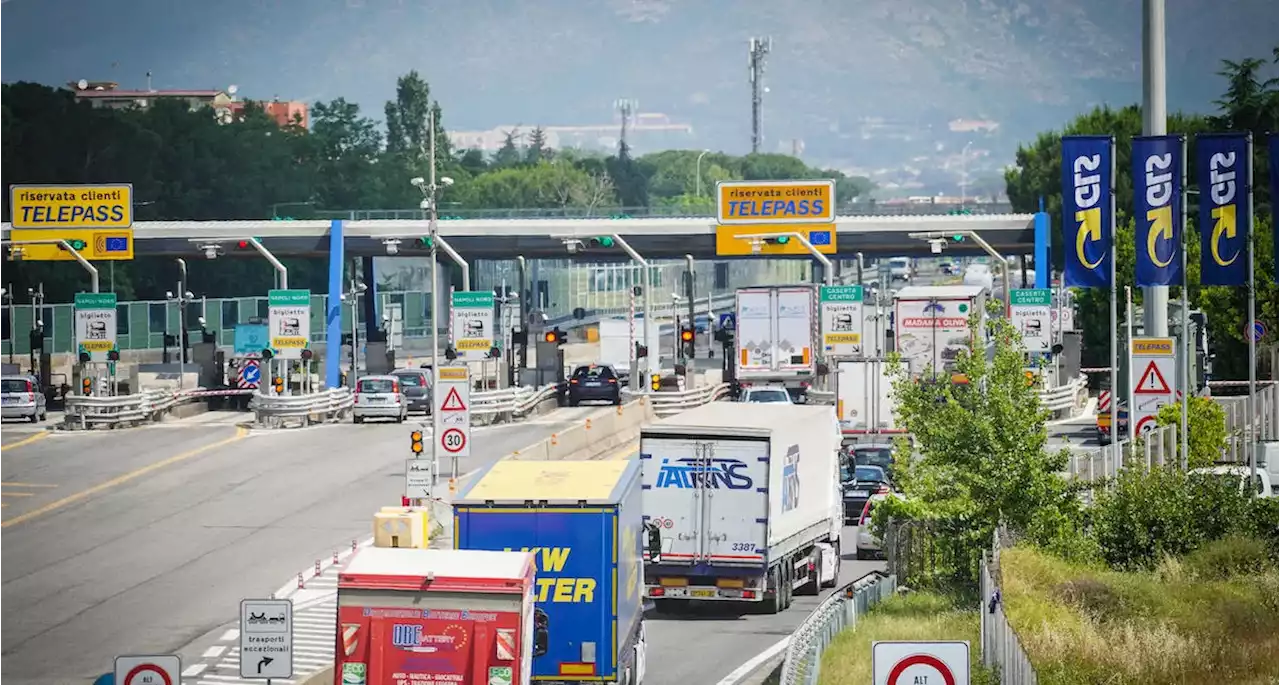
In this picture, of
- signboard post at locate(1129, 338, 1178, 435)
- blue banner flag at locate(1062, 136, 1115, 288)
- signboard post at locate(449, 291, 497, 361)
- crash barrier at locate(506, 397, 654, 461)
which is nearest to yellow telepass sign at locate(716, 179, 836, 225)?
crash barrier at locate(506, 397, 654, 461)

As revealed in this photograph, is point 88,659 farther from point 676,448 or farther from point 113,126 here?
point 113,126

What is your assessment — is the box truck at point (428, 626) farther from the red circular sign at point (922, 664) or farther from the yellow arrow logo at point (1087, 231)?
the yellow arrow logo at point (1087, 231)

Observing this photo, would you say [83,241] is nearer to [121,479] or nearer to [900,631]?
[121,479]

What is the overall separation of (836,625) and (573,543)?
489cm

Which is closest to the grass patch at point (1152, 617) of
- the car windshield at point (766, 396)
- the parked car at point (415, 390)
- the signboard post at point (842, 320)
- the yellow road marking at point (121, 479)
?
the yellow road marking at point (121, 479)

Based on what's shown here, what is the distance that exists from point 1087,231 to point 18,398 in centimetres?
3925

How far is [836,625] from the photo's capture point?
26250 millimetres

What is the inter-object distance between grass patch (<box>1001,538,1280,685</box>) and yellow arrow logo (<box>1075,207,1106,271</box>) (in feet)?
28.9

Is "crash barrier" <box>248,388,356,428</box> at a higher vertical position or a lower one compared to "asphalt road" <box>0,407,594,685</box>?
higher

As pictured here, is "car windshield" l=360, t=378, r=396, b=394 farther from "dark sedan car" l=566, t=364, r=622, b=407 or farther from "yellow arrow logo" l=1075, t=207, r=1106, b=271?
"yellow arrow logo" l=1075, t=207, r=1106, b=271

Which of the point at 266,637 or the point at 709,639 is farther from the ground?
the point at 266,637

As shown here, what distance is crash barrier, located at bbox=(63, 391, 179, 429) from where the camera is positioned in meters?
62.7

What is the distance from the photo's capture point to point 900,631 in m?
26.1

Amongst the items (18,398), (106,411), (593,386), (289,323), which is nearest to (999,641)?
(289,323)
